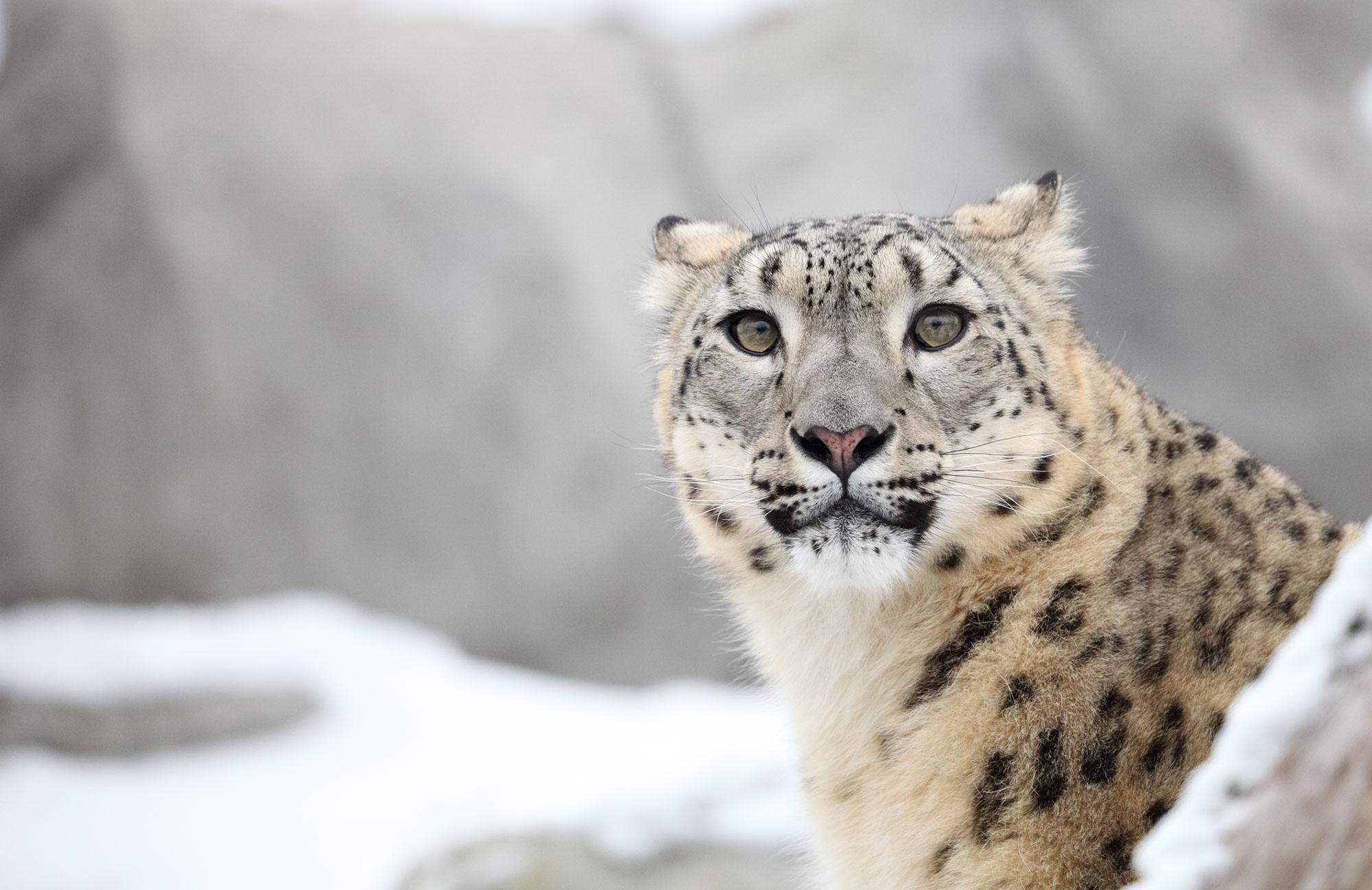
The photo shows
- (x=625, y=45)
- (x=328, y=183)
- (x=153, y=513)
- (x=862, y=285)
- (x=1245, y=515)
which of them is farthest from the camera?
(x=625, y=45)

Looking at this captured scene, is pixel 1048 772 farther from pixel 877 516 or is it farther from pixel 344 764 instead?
pixel 344 764

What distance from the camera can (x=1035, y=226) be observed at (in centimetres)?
299

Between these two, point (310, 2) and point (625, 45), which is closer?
point (310, 2)

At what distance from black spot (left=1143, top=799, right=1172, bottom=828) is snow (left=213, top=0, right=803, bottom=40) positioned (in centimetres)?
891

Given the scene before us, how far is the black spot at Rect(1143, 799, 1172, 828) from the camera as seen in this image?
6.63 feet

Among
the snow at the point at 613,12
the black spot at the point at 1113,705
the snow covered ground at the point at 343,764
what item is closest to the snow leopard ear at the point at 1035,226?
the black spot at the point at 1113,705

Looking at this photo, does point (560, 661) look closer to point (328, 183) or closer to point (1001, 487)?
point (328, 183)

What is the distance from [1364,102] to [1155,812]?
8779mm

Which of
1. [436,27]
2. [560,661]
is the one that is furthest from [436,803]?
[436,27]

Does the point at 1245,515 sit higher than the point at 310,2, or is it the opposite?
the point at 310,2

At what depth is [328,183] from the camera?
8.51m

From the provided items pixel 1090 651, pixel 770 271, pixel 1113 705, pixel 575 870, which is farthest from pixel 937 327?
pixel 575 870

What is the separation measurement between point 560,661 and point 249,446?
261 centimetres

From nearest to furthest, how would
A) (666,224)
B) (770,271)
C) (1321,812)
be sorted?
(1321,812)
(770,271)
(666,224)
